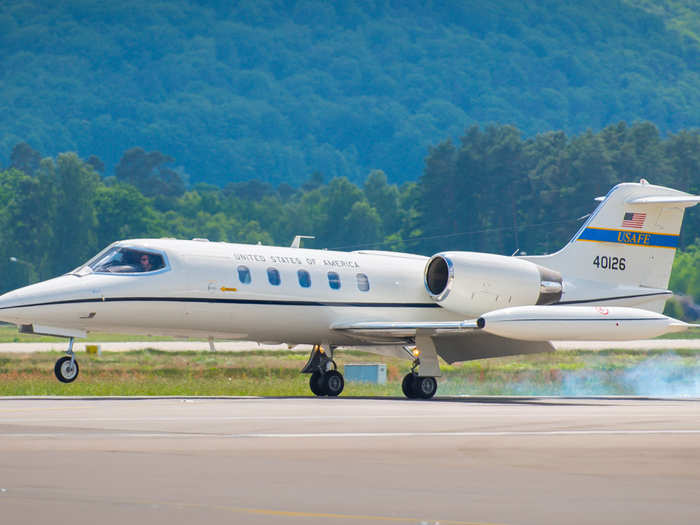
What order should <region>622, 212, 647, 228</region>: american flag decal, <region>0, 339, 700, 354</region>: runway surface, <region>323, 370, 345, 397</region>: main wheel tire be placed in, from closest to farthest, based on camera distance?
<region>323, 370, 345, 397</region>: main wheel tire → <region>622, 212, 647, 228</region>: american flag decal → <region>0, 339, 700, 354</region>: runway surface

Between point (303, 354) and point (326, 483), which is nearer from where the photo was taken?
point (326, 483)

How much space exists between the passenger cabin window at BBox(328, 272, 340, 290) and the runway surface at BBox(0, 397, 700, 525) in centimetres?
834

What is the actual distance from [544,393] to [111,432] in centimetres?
2022

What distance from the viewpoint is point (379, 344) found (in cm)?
3042

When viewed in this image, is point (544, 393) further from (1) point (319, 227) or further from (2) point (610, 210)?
(1) point (319, 227)

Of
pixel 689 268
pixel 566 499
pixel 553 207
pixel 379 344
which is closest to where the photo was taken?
pixel 566 499

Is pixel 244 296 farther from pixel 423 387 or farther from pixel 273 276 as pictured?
pixel 423 387

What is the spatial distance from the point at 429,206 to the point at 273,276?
13574 cm

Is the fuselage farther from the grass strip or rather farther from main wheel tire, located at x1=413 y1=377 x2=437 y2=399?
the grass strip

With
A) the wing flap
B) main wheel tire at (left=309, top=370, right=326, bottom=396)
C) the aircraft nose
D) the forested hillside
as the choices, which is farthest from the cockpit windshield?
the forested hillside

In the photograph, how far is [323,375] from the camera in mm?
29609

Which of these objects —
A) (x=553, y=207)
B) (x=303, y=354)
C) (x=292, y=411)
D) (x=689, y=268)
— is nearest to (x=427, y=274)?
(x=292, y=411)

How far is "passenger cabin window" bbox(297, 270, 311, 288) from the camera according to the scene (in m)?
28.8

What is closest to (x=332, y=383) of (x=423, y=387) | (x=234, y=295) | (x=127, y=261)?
(x=423, y=387)
